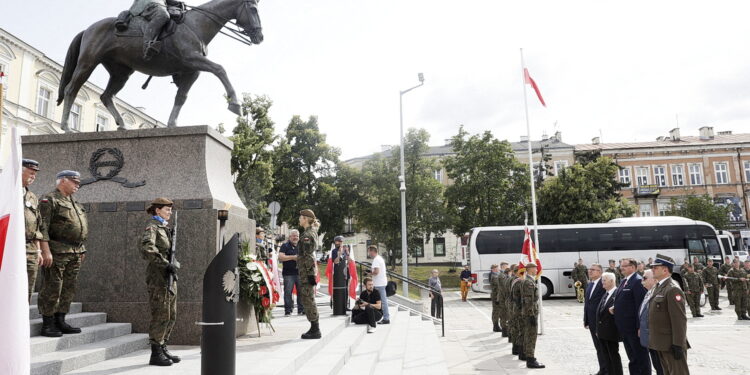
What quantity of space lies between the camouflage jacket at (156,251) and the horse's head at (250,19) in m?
3.76

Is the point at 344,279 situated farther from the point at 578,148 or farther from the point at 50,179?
the point at 578,148

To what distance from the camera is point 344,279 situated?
1056 centimetres

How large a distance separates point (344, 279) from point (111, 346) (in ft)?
19.7

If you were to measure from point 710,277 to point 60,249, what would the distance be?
22.1 meters

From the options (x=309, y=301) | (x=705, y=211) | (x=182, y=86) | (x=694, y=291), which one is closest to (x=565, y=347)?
(x=309, y=301)

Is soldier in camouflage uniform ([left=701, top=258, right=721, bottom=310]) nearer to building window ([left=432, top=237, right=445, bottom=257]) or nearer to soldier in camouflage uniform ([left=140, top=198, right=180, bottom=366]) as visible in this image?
soldier in camouflage uniform ([left=140, top=198, right=180, bottom=366])

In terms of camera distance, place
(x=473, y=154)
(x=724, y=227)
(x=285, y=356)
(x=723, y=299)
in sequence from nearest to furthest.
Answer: (x=285, y=356)
(x=723, y=299)
(x=473, y=154)
(x=724, y=227)

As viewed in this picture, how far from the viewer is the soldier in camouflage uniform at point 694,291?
55.8 ft

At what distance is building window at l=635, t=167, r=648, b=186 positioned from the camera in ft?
191

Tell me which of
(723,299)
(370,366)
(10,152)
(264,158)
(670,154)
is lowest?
(723,299)

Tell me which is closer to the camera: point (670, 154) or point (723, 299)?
point (723, 299)

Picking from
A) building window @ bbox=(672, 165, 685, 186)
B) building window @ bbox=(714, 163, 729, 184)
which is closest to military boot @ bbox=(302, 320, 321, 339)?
building window @ bbox=(672, 165, 685, 186)

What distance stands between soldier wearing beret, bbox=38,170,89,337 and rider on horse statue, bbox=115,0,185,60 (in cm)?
261

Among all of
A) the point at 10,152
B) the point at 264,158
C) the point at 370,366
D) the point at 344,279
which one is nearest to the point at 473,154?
the point at 264,158
